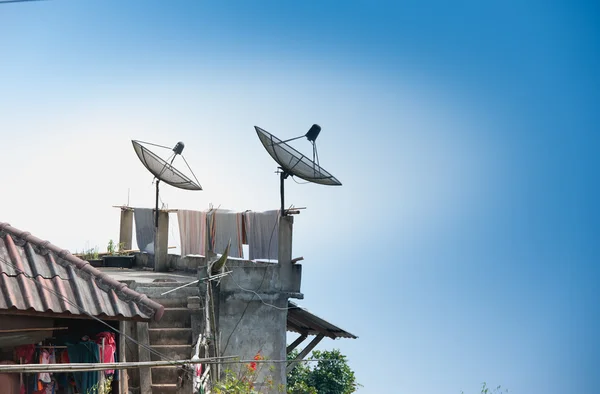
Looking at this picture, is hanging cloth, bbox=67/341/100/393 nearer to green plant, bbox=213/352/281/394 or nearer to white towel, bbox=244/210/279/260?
green plant, bbox=213/352/281/394

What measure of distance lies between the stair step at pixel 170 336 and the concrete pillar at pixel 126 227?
10647mm

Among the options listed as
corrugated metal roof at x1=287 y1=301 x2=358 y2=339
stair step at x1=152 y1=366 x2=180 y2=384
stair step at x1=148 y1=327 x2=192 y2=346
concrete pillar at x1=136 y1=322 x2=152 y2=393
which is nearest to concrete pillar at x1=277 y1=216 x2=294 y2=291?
corrugated metal roof at x1=287 y1=301 x2=358 y2=339

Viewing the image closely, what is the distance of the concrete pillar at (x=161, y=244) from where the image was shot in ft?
80.7

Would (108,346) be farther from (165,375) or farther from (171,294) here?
(171,294)

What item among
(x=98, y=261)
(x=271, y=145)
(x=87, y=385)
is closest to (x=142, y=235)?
(x=98, y=261)

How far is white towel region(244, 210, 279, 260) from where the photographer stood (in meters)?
20.6

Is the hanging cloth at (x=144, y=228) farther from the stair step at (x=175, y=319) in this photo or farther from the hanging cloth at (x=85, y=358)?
the hanging cloth at (x=85, y=358)

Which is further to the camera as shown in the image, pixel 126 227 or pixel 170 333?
pixel 126 227

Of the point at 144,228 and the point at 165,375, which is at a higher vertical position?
the point at 144,228

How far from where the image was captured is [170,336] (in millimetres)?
18000

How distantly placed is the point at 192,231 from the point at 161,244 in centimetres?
145

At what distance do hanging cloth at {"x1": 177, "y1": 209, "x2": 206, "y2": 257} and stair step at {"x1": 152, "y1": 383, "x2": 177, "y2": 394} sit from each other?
21.5 feet

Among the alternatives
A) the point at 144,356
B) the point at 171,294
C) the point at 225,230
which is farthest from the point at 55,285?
the point at 225,230

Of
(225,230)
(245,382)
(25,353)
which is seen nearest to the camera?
(25,353)
